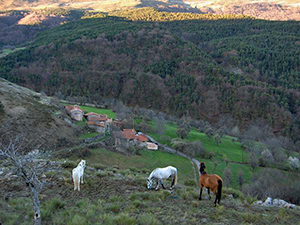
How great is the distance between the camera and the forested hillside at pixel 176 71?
3467 inches

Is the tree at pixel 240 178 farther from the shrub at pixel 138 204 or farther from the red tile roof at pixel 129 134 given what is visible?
the shrub at pixel 138 204

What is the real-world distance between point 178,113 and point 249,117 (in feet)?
79.7

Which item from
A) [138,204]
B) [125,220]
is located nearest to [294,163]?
[138,204]

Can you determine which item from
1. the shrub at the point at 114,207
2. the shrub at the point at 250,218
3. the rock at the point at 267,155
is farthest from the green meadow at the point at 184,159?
the shrub at the point at 250,218

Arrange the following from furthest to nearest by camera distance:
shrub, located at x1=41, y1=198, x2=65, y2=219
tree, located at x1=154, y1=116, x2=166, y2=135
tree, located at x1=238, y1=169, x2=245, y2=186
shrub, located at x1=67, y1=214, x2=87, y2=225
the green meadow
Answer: tree, located at x1=154, y1=116, x2=166, y2=135
tree, located at x1=238, y1=169, x2=245, y2=186
the green meadow
shrub, located at x1=41, y1=198, x2=65, y2=219
shrub, located at x1=67, y1=214, x2=87, y2=225

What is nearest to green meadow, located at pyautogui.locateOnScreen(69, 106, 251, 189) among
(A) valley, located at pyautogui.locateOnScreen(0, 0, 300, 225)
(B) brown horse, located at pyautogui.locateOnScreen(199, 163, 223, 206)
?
(A) valley, located at pyautogui.locateOnScreen(0, 0, 300, 225)

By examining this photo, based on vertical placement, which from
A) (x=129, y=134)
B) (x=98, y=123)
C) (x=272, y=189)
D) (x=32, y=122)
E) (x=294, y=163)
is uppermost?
(x=32, y=122)

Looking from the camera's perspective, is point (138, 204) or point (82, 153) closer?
point (138, 204)

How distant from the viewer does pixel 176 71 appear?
354 ft

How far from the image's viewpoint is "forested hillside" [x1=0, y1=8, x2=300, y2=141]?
289 ft

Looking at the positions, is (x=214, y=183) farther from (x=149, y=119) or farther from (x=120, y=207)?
(x=149, y=119)

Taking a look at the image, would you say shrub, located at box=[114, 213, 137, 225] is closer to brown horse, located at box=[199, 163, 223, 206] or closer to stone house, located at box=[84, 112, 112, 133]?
brown horse, located at box=[199, 163, 223, 206]

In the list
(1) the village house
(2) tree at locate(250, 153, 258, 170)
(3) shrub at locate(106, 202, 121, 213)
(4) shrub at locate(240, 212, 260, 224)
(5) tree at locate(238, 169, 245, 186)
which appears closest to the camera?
(4) shrub at locate(240, 212, 260, 224)

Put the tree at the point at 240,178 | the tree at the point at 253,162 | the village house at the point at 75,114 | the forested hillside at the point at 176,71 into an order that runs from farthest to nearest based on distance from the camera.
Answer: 1. the forested hillside at the point at 176,71
2. the tree at the point at 253,162
3. the village house at the point at 75,114
4. the tree at the point at 240,178
